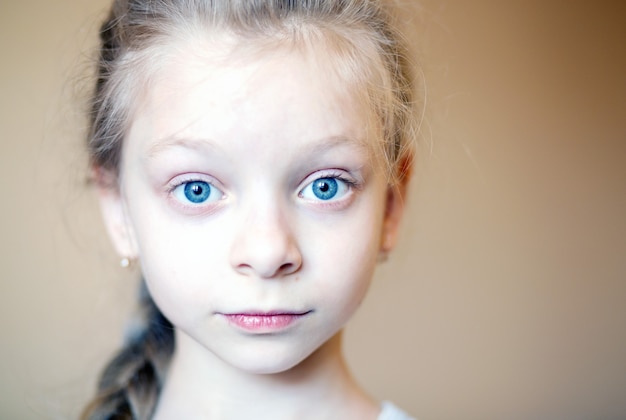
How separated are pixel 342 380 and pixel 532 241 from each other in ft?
3.43

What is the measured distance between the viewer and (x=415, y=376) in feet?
6.31

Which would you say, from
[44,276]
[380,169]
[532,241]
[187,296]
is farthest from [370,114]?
[532,241]

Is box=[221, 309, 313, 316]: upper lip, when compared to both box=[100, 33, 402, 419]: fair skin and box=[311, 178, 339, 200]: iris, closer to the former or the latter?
box=[100, 33, 402, 419]: fair skin

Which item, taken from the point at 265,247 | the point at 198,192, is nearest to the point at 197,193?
the point at 198,192

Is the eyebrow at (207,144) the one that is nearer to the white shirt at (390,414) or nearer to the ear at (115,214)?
the ear at (115,214)

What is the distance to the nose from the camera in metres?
0.81

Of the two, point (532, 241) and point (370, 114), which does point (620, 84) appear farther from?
point (370, 114)

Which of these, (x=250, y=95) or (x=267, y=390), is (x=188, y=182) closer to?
(x=250, y=95)

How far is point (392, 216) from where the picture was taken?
102cm

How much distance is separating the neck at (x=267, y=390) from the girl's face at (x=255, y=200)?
0.10m

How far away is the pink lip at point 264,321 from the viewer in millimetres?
853

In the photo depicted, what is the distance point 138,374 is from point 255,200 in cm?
45

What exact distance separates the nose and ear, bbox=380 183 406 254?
0.20 m

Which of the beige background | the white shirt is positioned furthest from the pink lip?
the beige background
